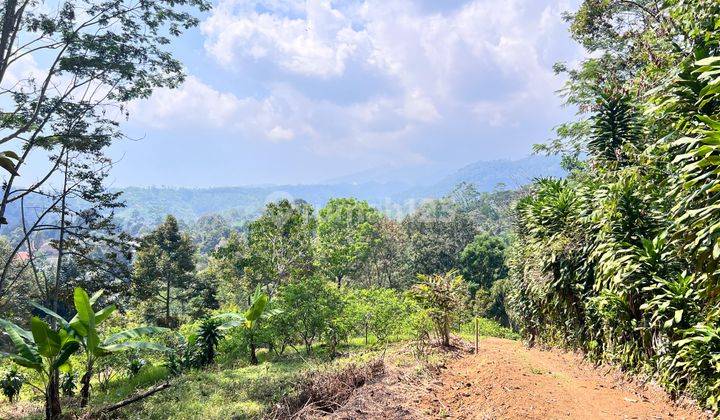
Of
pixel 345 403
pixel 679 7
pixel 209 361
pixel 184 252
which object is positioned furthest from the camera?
pixel 184 252

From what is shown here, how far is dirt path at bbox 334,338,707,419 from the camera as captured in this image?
5.21 metres

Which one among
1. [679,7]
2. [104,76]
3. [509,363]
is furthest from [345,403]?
[104,76]

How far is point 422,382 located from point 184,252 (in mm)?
28647

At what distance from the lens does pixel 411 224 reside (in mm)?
41594

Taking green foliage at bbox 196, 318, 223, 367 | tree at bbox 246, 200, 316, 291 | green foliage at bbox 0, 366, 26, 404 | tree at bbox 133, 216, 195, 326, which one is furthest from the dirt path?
tree at bbox 133, 216, 195, 326

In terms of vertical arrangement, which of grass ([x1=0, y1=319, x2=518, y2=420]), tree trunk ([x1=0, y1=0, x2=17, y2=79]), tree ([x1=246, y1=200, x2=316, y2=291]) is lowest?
grass ([x1=0, y1=319, x2=518, y2=420])

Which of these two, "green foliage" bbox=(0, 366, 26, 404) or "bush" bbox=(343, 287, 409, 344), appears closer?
"green foliage" bbox=(0, 366, 26, 404)

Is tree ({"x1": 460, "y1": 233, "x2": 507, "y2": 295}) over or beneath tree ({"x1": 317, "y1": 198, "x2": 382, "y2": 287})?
beneath

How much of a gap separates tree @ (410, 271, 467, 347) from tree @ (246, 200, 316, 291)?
40.2ft

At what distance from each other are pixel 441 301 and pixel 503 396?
321 cm

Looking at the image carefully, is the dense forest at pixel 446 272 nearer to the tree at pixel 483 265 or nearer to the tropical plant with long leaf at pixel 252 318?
the tropical plant with long leaf at pixel 252 318

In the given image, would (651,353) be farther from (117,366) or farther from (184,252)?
(184,252)

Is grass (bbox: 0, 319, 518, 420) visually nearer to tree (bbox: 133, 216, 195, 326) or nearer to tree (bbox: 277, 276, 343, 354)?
tree (bbox: 277, 276, 343, 354)

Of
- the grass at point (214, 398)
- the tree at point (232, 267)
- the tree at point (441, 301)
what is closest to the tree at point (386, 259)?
the tree at point (232, 267)
